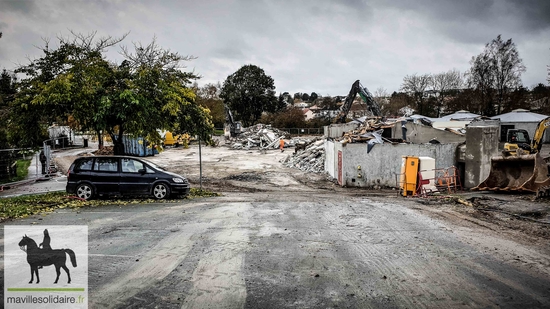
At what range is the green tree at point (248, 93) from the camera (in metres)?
67.4

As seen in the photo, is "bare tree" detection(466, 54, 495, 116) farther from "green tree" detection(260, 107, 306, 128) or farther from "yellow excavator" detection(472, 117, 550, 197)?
"yellow excavator" detection(472, 117, 550, 197)

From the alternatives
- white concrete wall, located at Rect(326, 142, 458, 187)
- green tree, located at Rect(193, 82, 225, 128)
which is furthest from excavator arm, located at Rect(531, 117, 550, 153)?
green tree, located at Rect(193, 82, 225, 128)

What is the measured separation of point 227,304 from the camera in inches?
181

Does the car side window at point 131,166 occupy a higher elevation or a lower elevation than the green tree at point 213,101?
lower

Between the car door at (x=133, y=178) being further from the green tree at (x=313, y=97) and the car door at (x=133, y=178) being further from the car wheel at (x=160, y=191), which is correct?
the green tree at (x=313, y=97)

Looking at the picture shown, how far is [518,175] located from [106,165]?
16910 millimetres

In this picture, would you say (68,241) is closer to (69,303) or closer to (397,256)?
(69,303)

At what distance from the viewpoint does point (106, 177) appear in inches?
496

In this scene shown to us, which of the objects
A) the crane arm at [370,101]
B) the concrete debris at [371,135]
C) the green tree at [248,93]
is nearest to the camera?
the concrete debris at [371,135]

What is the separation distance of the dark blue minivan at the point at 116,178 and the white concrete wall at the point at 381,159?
974 centimetres

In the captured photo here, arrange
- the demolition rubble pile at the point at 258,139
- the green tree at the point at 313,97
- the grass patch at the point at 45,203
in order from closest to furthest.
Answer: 1. the grass patch at the point at 45,203
2. the demolition rubble pile at the point at 258,139
3. the green tree at the point at 313,97

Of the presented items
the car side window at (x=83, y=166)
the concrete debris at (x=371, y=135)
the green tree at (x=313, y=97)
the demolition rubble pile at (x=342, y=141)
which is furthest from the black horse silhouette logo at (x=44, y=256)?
the green tree at (x=313, y=97)

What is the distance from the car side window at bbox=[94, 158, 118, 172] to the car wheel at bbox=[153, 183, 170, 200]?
5.25 feet

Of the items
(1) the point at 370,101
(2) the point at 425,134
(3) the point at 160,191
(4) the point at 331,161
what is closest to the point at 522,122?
(1) the point at 370,101
